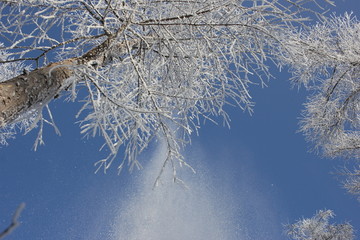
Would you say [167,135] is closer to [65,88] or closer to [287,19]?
[65,88]

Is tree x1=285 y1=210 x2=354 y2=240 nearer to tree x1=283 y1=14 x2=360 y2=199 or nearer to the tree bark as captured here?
tree x1=283 y1=14 x2=360 y2=199

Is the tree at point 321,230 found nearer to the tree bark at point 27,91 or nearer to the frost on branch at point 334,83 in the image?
the frost on branch at point 334,83

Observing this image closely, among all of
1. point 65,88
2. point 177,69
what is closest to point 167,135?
point 177,69

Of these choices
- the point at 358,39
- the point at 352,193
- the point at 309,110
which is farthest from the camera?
the point at 352,193

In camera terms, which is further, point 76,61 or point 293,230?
point 293,230

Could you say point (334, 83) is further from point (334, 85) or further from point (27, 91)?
point (27, 91)

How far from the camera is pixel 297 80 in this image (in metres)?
6.61

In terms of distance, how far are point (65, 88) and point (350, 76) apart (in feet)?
15.7

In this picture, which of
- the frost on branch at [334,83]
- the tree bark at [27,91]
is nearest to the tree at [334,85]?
the frost on branch at [334,83]

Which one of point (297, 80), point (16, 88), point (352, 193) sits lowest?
point (352, 193)

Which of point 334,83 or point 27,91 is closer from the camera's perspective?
point 27,91

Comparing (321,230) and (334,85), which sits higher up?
(334,85)

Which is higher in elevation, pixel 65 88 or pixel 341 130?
pixel 65 88

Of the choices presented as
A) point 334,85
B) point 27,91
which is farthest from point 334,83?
point 27,91
